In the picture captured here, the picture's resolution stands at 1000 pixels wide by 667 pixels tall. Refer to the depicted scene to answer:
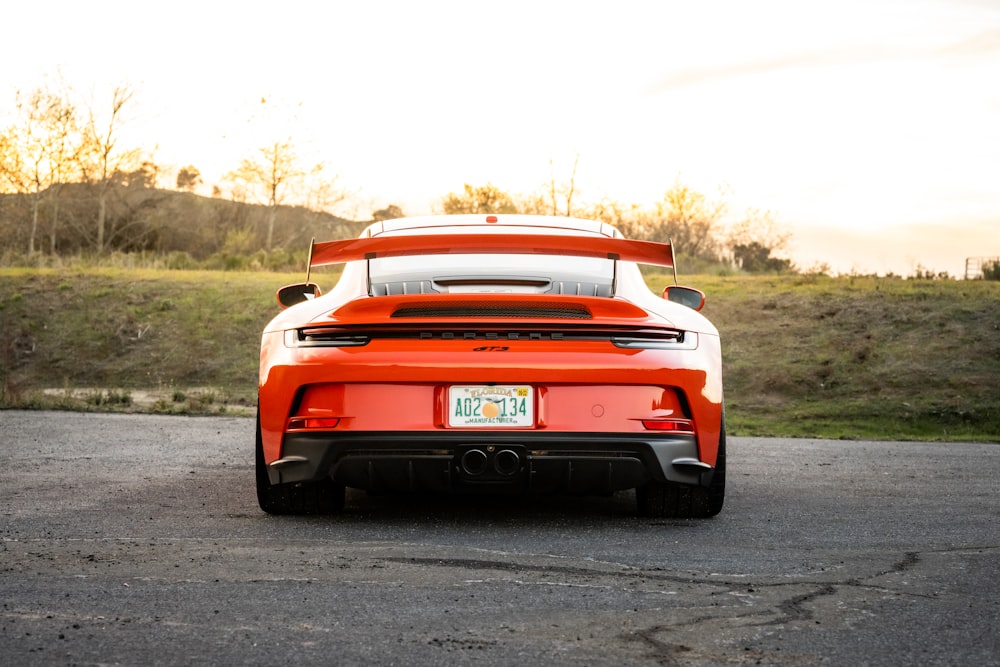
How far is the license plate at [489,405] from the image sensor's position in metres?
5.65

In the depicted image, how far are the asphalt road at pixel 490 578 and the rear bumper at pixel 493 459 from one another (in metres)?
0.26

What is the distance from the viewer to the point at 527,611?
4.11m

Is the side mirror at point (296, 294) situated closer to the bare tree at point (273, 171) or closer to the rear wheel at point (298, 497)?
the rear wheel at point (298, 497)

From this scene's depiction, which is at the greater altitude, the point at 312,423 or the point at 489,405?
the point at 489,405

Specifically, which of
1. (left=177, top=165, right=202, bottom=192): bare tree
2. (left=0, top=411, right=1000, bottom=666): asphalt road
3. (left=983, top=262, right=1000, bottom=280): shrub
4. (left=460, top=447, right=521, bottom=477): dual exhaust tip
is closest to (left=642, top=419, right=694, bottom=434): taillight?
(left=0, top=411, right=1000, bottom=666): asphalt road

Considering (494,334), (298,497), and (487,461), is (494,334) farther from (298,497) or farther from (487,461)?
(298,497)

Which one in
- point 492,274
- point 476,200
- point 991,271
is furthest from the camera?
point 476,200

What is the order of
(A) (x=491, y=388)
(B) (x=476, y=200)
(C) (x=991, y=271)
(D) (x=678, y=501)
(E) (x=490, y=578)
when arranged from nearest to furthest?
1. (E) (x=490, y=578)
2. (A) (x=491, y=388)
3. (D) (x=678, y=501)
4. (C) (x=991, y=271)
5. (B) (x=476, y=200)

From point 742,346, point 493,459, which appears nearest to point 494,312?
point 493,459

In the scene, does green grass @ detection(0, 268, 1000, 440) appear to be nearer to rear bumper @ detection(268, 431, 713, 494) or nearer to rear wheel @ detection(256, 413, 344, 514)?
rear wheel @ detection(256, 413, 344, 514)

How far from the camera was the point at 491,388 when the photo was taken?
18.5ft

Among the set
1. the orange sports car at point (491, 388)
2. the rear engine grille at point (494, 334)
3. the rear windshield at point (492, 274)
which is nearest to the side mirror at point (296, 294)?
the rear windshield at point (492, 274)

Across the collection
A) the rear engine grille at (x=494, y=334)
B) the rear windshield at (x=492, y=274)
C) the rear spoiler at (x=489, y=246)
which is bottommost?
the rear engine grille at (x=494, y=334)

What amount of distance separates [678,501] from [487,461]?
1.27 meters
